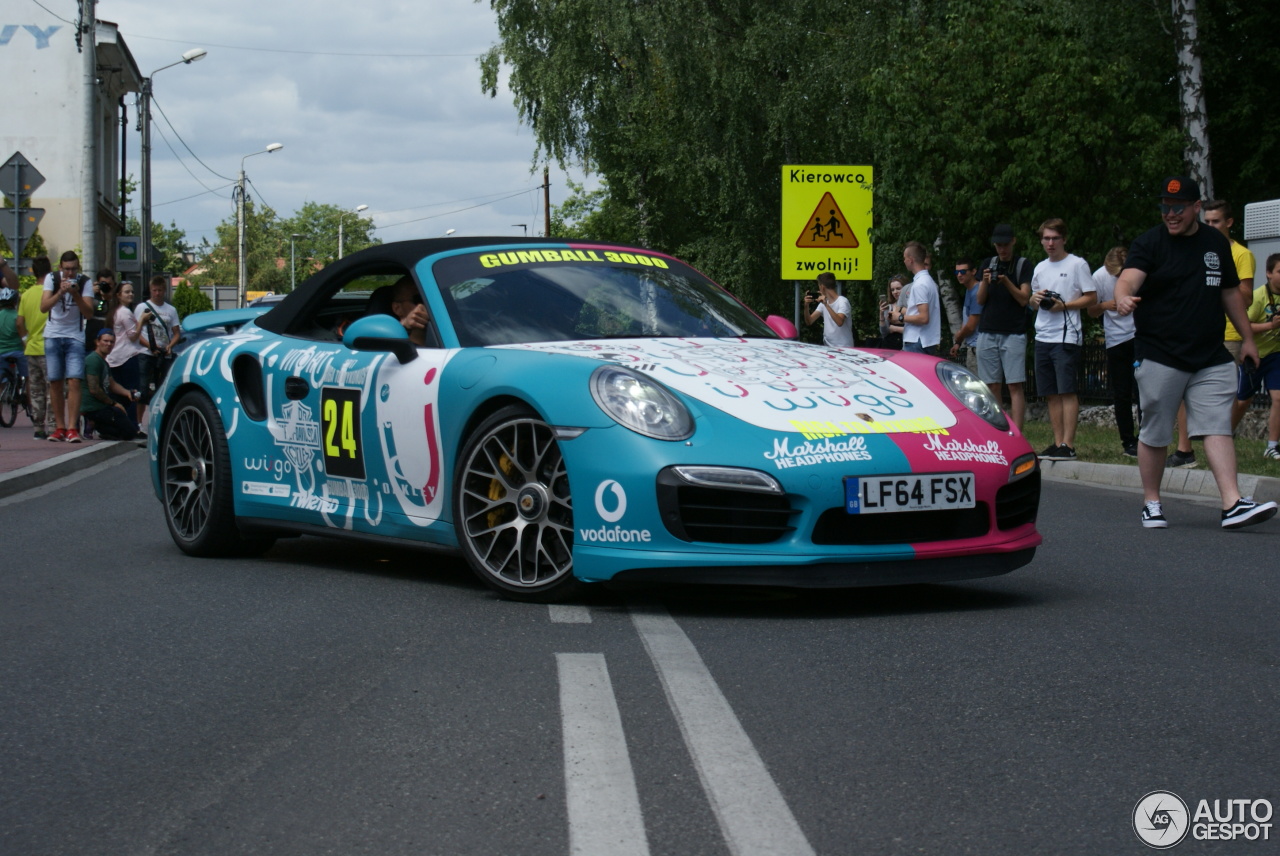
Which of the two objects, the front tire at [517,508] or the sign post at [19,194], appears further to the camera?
the sign post at [19,194]

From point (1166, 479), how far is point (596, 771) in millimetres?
8537

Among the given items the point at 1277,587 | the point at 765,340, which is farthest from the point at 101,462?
the point at 1277,587

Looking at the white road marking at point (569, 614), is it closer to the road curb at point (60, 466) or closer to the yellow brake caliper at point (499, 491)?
the yellow brake caliper at point (499, 491)

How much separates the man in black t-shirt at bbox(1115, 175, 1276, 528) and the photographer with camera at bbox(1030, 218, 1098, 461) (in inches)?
150

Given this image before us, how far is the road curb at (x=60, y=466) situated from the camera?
11.5m

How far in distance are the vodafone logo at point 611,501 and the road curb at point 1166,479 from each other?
588 cm

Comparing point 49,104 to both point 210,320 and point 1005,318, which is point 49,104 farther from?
point 210,320

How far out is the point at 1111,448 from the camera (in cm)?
1395

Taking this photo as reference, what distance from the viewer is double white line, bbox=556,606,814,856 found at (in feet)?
10.1

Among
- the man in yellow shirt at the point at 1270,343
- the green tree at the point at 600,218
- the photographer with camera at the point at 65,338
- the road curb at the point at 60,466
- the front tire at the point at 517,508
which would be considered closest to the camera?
the front tire at the point at 517,508

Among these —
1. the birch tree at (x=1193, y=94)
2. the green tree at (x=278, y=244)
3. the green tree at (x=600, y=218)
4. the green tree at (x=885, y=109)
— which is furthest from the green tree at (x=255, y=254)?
the birch tree at (x=1193, y=94)

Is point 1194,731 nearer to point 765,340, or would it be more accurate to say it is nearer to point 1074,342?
point 765,340

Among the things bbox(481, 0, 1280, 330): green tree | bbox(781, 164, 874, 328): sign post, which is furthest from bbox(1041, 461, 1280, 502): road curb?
bbox(481, 0, 1280, 330): green tree

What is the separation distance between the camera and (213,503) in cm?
729
